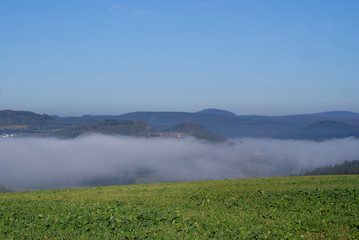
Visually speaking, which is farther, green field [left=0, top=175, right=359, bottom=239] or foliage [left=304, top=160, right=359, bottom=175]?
foliage [left=304, top=160, right=359, bottom=175]

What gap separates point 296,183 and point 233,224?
14.7m

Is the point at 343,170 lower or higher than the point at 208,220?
lower

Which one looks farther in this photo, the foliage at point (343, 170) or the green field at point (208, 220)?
the foliage at point (343, 170)

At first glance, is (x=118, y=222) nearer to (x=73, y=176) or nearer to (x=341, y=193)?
(x=341, y=193)

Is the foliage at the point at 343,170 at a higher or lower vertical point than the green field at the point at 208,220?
lower

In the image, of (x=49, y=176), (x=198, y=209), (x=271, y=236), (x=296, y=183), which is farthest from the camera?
(x=49, y=176)

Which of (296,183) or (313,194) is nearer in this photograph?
(313,194)

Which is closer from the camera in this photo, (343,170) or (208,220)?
(208,220)

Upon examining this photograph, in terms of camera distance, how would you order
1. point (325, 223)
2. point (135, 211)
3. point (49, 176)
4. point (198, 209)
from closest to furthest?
1. point (325, 223)
2. point (135, 211)
3. point (198, 209)
4. point (49, 176)

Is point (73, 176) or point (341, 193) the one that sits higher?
point (341, 193)

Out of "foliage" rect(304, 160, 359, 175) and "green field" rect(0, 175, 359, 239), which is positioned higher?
"green field" rect(0, 175, 359, 239)

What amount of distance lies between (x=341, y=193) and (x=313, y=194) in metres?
1.35

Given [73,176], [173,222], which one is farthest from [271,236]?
[73,176]

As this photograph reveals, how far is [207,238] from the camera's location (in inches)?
475
